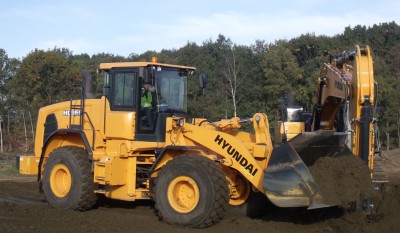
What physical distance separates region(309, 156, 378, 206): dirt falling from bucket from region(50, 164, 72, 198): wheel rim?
4691 mm

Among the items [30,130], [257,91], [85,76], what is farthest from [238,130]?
[30,130]

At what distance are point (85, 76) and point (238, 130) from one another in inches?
123

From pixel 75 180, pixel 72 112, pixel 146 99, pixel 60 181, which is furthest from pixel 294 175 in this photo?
pixel 72 112

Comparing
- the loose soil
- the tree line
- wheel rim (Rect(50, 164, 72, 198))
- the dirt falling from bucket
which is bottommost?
the loose soil

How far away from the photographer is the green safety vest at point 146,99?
9.69 meters

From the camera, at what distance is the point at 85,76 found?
1044 cm

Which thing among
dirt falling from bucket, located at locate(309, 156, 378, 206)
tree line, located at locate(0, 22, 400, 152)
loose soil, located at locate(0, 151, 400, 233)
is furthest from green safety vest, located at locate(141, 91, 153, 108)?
tree line, located at locate(0, 22, 400, 152)

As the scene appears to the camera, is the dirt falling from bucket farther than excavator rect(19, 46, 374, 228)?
No

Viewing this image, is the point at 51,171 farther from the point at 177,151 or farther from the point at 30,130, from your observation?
the point at 30,130

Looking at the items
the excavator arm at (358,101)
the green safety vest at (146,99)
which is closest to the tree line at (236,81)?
the green safety vest at (146,99)

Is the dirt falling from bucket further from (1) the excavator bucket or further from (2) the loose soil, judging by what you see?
(1) the excavator bucket

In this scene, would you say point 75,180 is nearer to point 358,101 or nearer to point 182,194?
point 182,194

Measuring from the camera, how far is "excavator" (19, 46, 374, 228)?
8.14 m

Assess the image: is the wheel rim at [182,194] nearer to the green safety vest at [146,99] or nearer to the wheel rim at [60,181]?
the green safety vest at [146,99]
